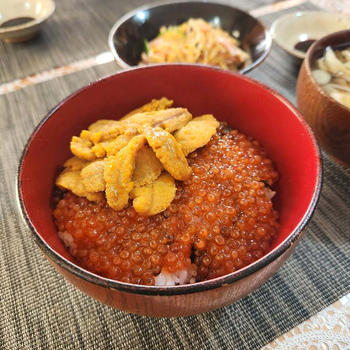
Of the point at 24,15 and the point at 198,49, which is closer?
the point at 198,49

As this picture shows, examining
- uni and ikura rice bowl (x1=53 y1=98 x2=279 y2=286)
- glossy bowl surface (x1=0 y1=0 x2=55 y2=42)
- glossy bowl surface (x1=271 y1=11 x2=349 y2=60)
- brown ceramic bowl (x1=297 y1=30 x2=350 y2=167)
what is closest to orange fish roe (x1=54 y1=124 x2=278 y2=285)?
uni and ikura rice bowl (x1=53 y1=98 x2=279 y2=286)

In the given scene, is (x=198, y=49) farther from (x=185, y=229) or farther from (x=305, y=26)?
(x=185, y=229)

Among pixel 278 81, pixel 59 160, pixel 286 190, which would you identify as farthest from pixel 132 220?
pixel 278 81

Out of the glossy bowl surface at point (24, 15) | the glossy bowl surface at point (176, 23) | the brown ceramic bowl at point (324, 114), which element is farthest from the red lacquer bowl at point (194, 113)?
the glossy bowl surface at point (24, 15)

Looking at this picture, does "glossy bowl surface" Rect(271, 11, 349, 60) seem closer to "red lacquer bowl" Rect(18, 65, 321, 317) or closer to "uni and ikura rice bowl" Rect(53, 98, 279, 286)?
"red lacquer bowl" Rect(18, 65, 321, 317)

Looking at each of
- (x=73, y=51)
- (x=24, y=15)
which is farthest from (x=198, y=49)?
(x=24, y=15)

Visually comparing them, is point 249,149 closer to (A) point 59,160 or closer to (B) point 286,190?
(B) point 286,190
